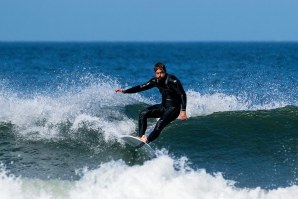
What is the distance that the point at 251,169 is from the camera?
1101cm

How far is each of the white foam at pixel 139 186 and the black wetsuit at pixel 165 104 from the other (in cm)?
98

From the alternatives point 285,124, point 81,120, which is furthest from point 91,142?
point 285,124

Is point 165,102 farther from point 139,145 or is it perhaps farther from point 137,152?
point 137,152

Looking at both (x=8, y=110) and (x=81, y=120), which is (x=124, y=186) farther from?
(x=8, y=110)

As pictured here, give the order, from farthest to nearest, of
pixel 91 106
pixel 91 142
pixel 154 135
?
pixel 91 106
pixel 91 142
pixel 154 135

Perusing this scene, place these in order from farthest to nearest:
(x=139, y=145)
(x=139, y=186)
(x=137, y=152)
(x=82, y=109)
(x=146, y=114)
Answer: (x=82, y=109)
(x=137, y=152)
(x=139, y=145)
(x=146, y=114)
(x=139, y=186)

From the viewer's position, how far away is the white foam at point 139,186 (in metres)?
9.34

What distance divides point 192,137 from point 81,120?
8.39ft

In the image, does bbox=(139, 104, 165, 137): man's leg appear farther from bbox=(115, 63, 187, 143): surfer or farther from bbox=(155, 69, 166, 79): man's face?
bbox=(155, 69, 166, 79): man's face

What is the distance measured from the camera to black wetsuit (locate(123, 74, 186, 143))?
1080 centimetres

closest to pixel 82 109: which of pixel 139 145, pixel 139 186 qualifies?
pixel 139 145

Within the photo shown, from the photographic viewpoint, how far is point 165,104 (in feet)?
36.1

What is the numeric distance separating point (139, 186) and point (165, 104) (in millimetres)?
2082

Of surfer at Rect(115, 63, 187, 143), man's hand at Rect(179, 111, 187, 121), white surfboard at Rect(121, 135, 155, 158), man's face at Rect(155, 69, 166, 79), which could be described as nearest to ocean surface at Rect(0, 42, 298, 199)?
white surfboard at Rect(121, 135, 155, 158)
